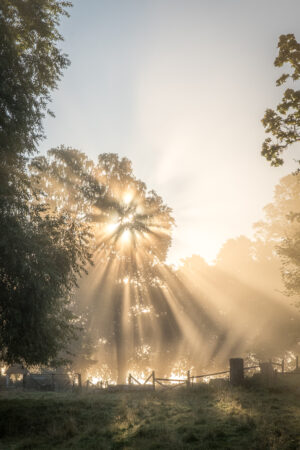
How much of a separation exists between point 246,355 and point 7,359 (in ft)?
135

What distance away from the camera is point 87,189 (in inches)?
1156

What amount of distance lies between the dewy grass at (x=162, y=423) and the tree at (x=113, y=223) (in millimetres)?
15435

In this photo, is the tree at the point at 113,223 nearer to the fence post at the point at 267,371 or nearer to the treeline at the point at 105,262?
the treeline at the point at 105,262

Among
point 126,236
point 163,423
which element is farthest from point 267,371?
point 126,236

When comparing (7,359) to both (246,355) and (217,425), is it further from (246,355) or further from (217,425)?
(246,355)

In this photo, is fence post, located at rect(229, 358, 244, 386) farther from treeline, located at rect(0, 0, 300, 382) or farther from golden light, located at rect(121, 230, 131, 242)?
golden light, located at rect(121, 230, 131, 242)

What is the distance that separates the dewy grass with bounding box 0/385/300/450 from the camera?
29.7 ft

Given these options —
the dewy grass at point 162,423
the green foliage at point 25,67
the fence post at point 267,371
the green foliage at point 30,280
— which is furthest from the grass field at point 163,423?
the green foliage at point 25,67

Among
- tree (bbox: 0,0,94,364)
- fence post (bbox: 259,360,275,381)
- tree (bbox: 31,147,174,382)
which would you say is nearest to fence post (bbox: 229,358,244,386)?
fence post (bbox: 259,360,275,381)

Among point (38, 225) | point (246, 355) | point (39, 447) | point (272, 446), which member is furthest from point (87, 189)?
point (246, 355)

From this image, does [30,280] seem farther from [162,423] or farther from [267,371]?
[267,371]

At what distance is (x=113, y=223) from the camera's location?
30.0 m

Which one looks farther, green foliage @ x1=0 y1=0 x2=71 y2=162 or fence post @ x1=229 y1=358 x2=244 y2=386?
fence post @ x1=229 y1=358 x2=244 y2=386

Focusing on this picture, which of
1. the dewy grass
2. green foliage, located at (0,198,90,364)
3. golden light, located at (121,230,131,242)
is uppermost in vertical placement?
golden light, located at (121,230,131,242)
